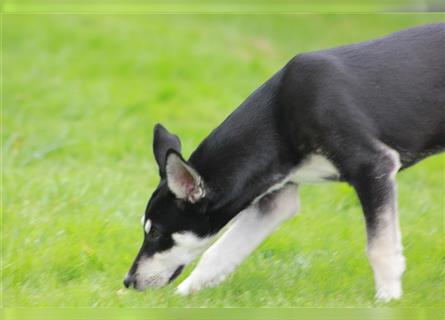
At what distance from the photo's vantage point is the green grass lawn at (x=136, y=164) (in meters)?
6.00

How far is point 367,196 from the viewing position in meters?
5.51

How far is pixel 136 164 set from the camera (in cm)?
959

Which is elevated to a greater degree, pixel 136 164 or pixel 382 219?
pixel 382 219

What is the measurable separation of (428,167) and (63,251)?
5.05m

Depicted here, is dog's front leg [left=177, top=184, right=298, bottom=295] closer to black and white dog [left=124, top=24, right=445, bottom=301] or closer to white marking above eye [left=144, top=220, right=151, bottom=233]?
black and white dog [left=124, top=24, right=445, bottom=301]

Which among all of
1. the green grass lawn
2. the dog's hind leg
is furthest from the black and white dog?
the green grass lawn

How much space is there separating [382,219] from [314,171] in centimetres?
59

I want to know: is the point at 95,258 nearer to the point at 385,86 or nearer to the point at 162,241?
the point at 162,241

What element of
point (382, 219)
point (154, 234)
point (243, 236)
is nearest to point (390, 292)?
point (382, 219)

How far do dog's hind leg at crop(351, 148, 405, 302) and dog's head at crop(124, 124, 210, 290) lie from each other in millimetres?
1006

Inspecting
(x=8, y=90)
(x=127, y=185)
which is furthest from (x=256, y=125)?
(x=8, y=90)

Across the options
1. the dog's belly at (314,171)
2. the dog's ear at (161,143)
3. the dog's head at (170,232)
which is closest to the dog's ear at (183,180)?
the dog's head at (170,232)

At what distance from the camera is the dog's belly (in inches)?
223

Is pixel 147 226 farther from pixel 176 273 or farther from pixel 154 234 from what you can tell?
pixel 176 273
